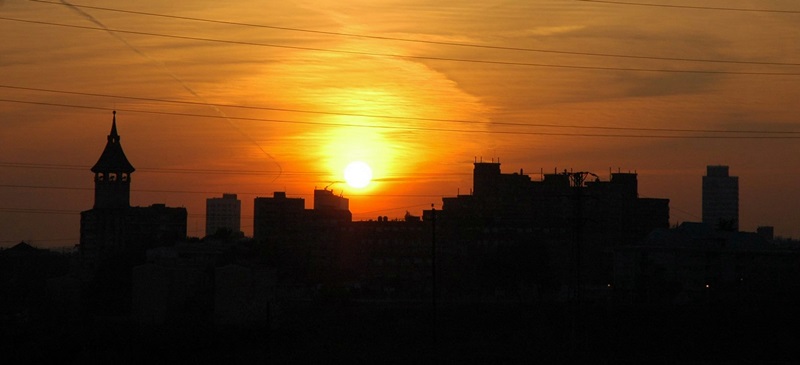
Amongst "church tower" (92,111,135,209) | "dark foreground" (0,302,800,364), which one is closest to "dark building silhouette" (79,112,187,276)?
"church tower" (92,111,135,209)

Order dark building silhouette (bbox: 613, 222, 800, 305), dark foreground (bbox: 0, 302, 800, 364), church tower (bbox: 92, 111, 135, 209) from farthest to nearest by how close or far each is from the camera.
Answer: church tower (bbox: 92, 111, 135, 209)
dark building silhouette (bbox: 613, 222, 800, 305)
dark foreground (bbox: 0, 302, 800, 364)

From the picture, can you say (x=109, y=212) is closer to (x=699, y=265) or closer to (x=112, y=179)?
(x=112, y=179)

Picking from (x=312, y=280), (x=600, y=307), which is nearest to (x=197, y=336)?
(x=600, y=307)

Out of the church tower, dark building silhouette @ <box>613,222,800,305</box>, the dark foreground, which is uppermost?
the church tower

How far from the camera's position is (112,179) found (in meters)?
191

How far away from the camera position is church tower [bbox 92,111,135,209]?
190 meters

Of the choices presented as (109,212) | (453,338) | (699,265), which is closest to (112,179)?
(109,212)

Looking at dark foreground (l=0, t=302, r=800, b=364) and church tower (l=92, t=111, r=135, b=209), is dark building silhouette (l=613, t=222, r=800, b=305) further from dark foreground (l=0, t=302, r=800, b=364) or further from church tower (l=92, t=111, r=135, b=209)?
church tower (l=92, t=111, r=135, b=209)

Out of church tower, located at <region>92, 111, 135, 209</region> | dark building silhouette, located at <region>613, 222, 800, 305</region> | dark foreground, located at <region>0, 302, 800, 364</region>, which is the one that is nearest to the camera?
dark foreground, located at <region>0, 302, 800, 364</region>

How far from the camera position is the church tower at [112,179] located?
190 meters

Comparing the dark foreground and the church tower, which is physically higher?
the church tower

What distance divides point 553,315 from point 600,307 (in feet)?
12.4

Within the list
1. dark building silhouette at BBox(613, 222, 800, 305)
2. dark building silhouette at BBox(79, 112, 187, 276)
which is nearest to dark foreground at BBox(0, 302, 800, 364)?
dark building silhouette at BBox(613, 222, 800, 305)

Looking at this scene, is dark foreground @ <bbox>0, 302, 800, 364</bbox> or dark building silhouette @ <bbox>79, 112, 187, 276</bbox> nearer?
dark foreground @ <bbox>0, 302, 800, 364</bbox>
